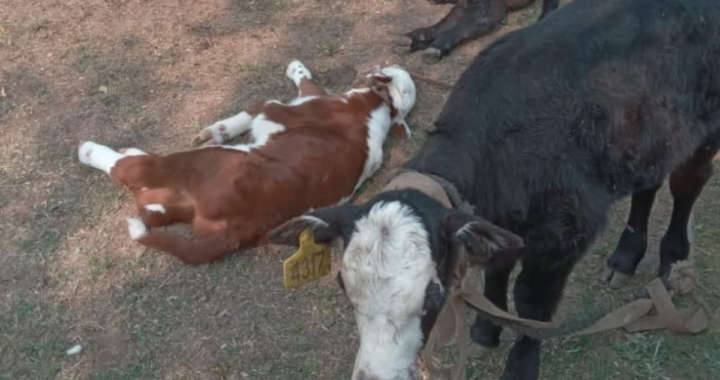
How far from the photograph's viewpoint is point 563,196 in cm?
358

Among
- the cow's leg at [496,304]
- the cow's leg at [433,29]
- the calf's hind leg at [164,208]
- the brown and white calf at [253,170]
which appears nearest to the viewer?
the cow's leg at [496,304]

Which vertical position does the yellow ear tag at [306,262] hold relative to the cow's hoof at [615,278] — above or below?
above

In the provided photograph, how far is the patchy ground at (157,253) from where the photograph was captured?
14.5 feet

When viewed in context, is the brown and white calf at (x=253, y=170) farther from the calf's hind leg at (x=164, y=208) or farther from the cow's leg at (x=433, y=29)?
the cow's leg at (x=433, y=29)

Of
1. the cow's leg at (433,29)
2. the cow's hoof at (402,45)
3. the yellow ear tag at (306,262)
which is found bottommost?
the cow's hoof at (402,45)

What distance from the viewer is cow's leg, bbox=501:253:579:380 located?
382 cm

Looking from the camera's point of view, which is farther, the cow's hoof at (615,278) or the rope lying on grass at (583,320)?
the cow's hoof at (615,278)

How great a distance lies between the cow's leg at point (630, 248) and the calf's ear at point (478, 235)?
1.79 meters

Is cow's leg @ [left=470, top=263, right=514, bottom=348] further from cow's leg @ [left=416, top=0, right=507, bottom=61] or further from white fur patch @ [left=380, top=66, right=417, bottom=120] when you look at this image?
cow's leg @ [left=416, top=0, right=507, bottom=61]

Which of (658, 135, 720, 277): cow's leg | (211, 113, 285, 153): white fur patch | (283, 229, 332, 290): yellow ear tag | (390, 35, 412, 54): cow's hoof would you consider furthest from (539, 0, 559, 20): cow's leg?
(283, 229, 332, 290): yellow ear tag

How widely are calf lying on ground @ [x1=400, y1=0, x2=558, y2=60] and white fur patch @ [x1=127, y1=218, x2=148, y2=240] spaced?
7.69 ft

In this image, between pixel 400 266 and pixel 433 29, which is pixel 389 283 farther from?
pixel 433 29

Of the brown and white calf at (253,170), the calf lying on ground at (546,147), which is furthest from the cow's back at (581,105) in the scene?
the brown and white calf at (253,170)

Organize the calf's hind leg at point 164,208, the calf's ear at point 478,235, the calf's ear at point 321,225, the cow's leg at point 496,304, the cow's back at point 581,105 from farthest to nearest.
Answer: the calf's hind leg at point 164,208
the cow's leg at point 496,304
the cow's back at point 581,105
the calf's ear at point 321,225
the calf's ear at point 478,235
